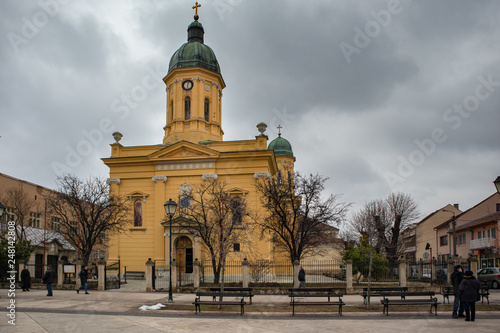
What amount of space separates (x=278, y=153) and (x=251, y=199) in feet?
89.4

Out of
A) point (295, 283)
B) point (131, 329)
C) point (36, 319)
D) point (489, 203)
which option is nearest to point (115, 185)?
point (295, 283)

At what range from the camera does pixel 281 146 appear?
211 feet

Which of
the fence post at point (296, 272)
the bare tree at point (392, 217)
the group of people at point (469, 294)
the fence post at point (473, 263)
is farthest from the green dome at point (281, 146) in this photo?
the group of people at point (469, 294)

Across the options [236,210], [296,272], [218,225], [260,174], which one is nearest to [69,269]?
[218,225]

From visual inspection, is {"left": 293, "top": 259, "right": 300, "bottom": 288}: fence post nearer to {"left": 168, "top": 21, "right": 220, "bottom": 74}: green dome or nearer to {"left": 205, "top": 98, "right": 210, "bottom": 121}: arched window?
{"left": 205, "top": 98, "right": 210, "bottom": 121}: arched window

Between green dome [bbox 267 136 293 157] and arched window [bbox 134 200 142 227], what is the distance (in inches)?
1123

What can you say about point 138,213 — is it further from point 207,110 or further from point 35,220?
point 35,220

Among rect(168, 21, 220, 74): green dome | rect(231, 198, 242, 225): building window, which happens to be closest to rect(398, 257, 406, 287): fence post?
rect(231, 198, 242, 225): building window

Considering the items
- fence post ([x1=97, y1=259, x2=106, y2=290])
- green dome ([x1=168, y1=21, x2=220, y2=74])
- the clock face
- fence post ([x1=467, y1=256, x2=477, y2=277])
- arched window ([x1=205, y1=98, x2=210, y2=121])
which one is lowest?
fence post ([x1=97, y1=259, x2=106, y2=290])

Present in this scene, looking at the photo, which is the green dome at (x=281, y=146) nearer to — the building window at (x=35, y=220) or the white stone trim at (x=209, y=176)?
the white stone trim at (x=209, y=176)

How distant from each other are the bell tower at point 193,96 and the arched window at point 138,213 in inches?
251

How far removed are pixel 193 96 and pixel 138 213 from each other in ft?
38.8

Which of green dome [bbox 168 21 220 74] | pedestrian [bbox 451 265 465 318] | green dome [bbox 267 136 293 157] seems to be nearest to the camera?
pedestrian [bbox 451 265 465 318]

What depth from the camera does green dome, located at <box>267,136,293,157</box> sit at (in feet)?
208
